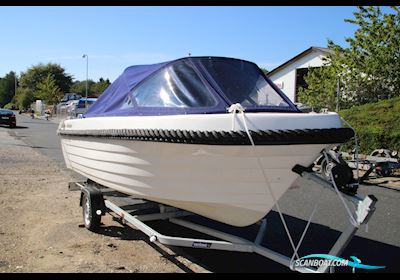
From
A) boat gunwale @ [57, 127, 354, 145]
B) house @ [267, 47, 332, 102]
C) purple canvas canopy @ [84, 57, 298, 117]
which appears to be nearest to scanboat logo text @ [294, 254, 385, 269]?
boat gunwale @ [57, 127, 354, 145]

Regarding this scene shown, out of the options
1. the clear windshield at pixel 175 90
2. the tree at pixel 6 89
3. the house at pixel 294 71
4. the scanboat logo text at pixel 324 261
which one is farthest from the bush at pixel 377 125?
the tree at pixel 6 89

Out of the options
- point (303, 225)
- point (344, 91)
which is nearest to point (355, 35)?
point (344, 91)

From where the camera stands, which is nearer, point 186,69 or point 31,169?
point 186,69

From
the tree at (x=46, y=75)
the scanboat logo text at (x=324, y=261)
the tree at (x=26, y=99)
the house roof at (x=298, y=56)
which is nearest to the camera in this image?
the scanboat logo text at (x=324, y=261)

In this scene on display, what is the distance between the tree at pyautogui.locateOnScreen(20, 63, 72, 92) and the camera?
90562 millimetres

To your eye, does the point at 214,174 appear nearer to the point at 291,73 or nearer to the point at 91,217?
the point at 91,217

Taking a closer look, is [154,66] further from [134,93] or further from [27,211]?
[27,211]

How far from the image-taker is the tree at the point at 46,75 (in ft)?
297

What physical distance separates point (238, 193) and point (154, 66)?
2290 mm

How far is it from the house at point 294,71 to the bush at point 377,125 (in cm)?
1438

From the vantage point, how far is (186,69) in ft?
15.8

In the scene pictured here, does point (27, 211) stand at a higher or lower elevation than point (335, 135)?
lower

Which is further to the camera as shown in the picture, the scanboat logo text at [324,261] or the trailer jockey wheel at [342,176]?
the trailer jockey wheel at [342,176]

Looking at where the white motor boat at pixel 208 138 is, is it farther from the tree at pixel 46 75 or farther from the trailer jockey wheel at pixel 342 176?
the tree at pixel 46 75
